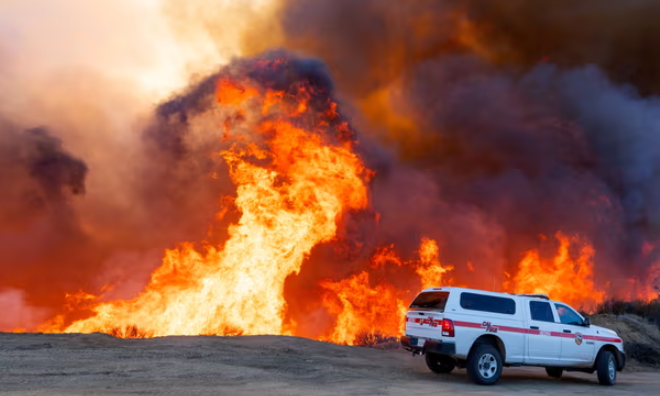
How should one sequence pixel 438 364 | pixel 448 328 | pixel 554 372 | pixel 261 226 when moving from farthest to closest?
pixel 261 226 < pixel 554 372 < pixel 438 364 < pixel 448 328

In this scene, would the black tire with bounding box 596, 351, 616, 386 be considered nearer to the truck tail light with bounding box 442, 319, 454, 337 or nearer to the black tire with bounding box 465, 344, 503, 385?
the black tire with bounding box 465, 344, 503, 385

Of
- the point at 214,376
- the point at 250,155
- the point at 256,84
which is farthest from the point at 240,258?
the point at 214,376

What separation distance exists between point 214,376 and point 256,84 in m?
15.8

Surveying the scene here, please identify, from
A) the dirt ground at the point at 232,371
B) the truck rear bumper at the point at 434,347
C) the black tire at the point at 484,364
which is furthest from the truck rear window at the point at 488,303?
the dirt ground at the point at 232,371

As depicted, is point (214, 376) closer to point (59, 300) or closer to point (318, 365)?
point (318, 365)

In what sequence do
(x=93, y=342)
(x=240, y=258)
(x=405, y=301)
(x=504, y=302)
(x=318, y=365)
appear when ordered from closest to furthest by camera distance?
1. (x=504, y=302)
2. (x=318, y=365)
3. (x=93, y=342)
4. (x=240, y=258)
5. (x=405, y=301)

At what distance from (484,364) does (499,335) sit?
79 cm

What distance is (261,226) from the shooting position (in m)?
22.0

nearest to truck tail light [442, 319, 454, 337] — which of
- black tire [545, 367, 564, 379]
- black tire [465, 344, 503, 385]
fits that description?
black tire [465, 344, 503, 385]

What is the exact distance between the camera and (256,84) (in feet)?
80.1

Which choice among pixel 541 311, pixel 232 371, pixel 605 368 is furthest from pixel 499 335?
pixel 232 371

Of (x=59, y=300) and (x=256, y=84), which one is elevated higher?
(x=256, y=84)

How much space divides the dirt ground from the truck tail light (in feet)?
3.75

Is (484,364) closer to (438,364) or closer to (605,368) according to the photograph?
(438,364)
